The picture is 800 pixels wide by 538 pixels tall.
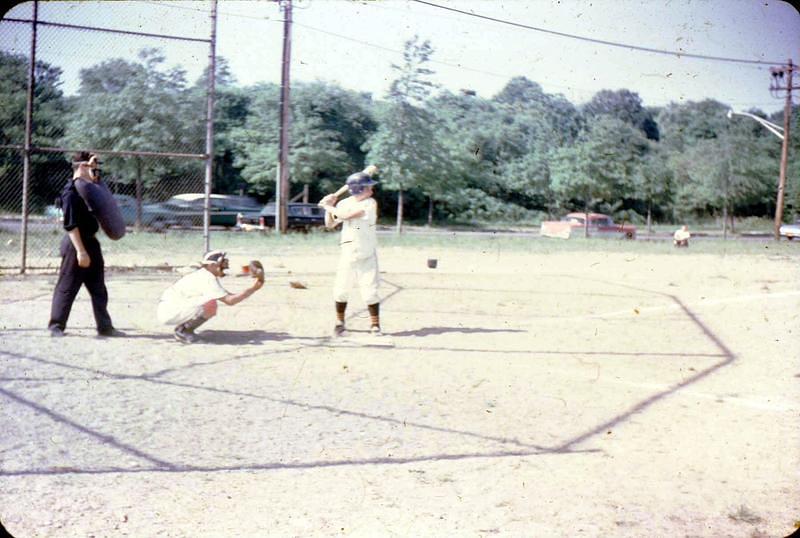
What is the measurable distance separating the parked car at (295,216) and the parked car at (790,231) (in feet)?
49.7

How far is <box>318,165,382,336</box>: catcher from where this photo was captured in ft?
25.6

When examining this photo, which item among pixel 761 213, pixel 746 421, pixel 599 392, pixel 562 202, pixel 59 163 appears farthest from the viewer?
pixel 562 202

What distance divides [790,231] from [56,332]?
25098mm

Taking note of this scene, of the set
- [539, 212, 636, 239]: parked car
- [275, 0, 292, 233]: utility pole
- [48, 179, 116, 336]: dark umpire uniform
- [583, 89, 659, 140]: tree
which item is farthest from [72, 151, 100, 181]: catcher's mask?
[583, 89, 659, 140]: tree

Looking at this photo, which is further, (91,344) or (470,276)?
(470,276)

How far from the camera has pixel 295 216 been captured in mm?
22188

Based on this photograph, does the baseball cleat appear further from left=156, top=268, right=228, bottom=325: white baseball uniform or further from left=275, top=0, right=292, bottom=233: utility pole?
left=275, top=0, right=292, bottom=233: utility pole

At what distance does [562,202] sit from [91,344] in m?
29.7

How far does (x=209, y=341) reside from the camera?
7.41 metres

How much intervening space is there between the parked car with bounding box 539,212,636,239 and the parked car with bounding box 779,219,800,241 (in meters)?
5.94

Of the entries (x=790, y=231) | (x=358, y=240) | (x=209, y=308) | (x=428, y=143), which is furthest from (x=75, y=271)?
(x=790, y=231)

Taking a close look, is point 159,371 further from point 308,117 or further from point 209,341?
point 308,117

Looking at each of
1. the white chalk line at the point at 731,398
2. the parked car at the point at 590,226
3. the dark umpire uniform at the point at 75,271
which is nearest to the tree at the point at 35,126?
the dark umpire uniform at the point at 75,271

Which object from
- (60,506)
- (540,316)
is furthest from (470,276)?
(60,506)
